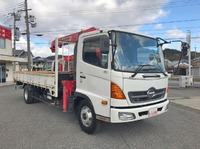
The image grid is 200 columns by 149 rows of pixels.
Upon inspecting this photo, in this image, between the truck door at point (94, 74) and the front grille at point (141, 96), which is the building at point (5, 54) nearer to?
the truck door at point (94, 74)

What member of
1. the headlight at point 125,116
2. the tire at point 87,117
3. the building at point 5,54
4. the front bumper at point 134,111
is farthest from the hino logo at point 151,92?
the building at point 5,54

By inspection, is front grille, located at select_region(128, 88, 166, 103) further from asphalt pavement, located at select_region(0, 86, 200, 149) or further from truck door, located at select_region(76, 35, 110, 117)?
asphalt pavement, located at select_region(0, 86, 200, 149)

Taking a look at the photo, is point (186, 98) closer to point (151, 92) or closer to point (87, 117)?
point (151, 92)

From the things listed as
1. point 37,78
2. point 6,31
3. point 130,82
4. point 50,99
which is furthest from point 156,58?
point 6,31

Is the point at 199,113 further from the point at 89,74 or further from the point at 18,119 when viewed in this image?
the point at 18,119

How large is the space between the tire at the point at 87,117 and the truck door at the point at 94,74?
0.81 feet

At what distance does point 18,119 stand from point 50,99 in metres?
1.19

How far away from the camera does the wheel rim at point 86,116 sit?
13.4 feet

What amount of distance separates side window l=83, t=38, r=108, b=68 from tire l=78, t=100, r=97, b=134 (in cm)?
106

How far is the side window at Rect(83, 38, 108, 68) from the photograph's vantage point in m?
3.67

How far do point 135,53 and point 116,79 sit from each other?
87 centimetres

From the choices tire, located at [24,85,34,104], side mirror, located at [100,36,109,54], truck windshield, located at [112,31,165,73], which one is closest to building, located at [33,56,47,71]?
tire, located at [24,85,34,104]

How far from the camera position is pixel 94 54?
397 cm

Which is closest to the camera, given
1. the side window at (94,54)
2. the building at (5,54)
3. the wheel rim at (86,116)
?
the side window at (94,54)
